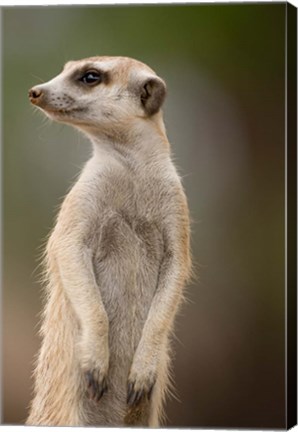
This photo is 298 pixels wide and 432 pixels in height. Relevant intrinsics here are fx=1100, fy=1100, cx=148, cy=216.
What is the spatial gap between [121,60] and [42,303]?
1163 millimetres

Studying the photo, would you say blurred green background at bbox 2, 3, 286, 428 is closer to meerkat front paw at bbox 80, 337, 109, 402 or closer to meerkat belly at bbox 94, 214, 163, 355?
meerkat belly at bbox 94, 214, 163, 355

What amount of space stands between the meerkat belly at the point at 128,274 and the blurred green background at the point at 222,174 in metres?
0.18

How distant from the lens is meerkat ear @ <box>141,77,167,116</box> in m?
4.86

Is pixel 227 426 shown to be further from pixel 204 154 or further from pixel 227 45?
pixel 227 45

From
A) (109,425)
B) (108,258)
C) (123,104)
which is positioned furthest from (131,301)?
(123,104)

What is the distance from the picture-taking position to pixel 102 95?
15.8ft

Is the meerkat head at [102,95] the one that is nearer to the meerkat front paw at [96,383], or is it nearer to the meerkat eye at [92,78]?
the meerkat eye at [92,78]

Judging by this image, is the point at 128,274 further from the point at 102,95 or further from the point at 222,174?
the point at 102,95

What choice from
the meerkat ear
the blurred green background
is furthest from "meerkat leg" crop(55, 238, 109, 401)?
the meerkat ear

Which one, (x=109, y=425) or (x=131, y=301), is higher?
(x=131, y=301)

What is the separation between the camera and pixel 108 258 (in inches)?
193

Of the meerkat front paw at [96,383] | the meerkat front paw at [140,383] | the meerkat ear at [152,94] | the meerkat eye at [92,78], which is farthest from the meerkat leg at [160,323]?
the meerkat eye at [92,78]

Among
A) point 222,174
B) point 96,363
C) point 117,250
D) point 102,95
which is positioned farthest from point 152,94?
point 96,363

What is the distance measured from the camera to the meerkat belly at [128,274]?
16.0 feet
